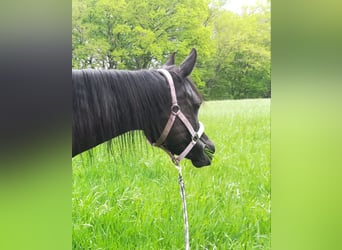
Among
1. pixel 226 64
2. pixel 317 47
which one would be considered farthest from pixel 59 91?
pixel 317 47

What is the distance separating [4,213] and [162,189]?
1.94 feet

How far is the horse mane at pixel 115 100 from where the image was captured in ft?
4.41

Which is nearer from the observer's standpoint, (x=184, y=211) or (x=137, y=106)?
(x=137, y=106)

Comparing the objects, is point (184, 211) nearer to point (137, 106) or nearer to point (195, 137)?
point (195, 137)

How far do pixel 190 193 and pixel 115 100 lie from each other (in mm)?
490

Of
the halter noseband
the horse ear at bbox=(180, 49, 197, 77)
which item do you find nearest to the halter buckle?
the halter noseband

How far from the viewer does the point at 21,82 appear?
1.17m

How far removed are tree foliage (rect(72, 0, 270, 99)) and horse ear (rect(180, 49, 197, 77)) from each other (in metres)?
0.03

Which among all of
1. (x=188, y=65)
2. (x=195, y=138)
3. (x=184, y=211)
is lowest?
(x=184, y=211)

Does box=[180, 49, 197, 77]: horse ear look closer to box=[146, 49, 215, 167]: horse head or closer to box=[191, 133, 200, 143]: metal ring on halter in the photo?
box=[146, 49, 215, 167]: horse head

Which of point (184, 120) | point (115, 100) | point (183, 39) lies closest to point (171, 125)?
point (184, 120)

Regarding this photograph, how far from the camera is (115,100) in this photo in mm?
1364

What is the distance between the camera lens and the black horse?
53.1 inches

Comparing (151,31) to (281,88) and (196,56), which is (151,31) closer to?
(196,56)
